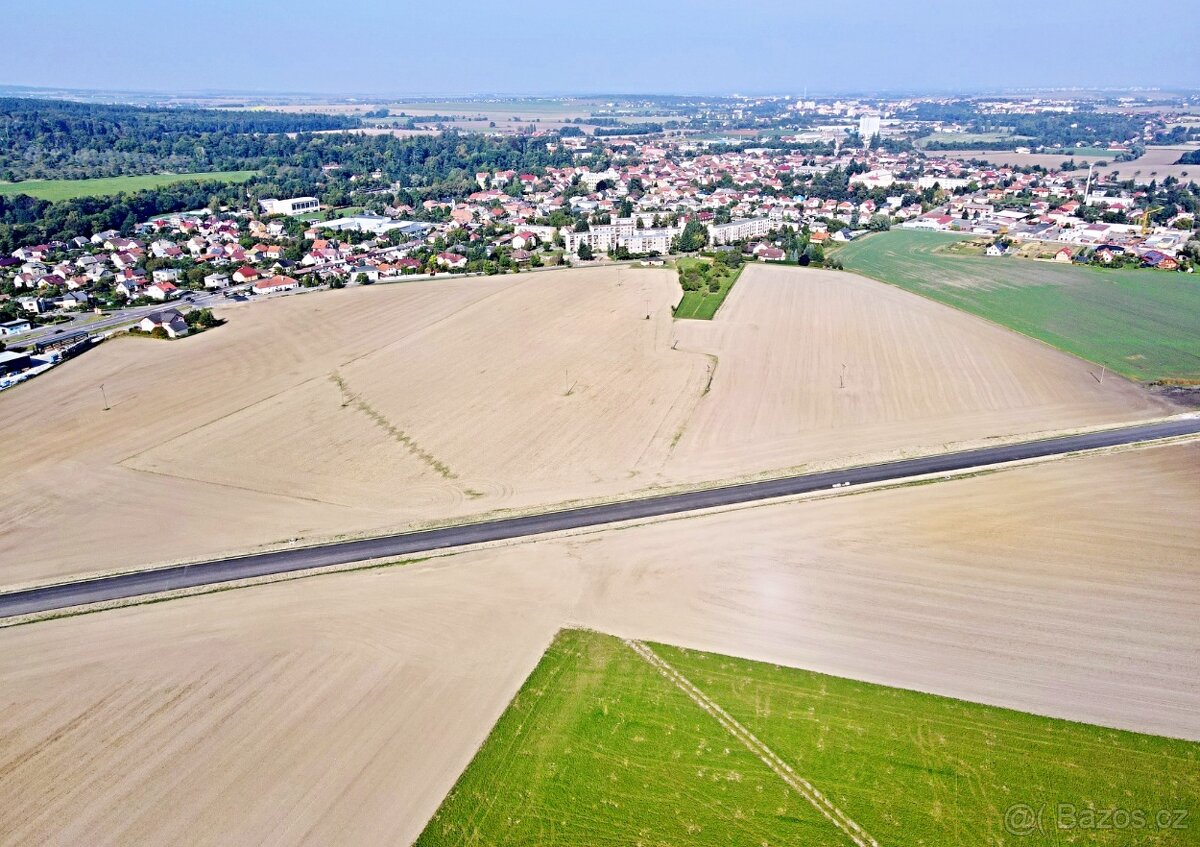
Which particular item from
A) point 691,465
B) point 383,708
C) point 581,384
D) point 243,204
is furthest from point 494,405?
point 243,204

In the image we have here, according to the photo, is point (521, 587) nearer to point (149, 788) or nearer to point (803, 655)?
point (803, 655)

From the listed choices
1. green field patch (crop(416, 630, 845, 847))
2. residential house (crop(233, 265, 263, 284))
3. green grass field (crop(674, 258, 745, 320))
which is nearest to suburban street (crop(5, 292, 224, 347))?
residential house (crop(233, 265, 263, 284))

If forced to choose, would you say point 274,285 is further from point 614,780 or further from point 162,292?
point 614,780

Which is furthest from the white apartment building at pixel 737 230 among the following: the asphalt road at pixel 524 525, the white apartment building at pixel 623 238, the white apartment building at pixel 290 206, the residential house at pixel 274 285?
the white apartment building at pixel 290 206

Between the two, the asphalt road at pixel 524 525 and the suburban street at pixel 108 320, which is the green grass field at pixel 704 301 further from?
the suburban street at pixel 108 320

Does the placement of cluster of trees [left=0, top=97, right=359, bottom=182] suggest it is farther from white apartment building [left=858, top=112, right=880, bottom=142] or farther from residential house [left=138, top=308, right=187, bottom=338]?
white apartment building [left=858, top=112, right=880, bottom=142]
